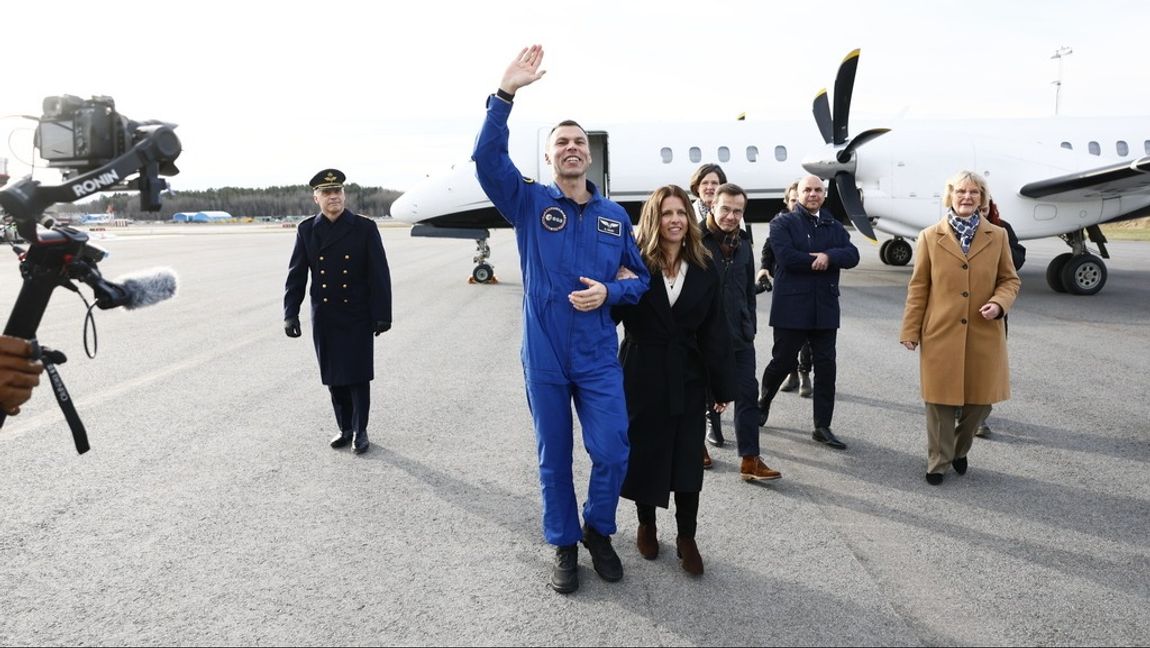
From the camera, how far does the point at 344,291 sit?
16.7 ft

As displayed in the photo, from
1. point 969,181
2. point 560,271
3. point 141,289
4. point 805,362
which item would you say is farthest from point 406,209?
point 141,289

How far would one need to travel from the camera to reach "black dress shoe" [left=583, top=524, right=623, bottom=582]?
324 cm

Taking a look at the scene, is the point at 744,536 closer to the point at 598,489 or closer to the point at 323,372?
the point at 598,489

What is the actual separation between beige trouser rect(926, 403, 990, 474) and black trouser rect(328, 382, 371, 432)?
3.56m

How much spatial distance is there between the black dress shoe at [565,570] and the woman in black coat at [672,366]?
1.27 feet

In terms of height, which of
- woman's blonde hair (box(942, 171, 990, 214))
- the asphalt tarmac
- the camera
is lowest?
the asphalt tarmac

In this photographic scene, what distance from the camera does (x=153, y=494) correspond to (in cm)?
420

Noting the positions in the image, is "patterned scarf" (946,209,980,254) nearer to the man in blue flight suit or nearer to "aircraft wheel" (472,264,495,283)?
the man in blue flight suit

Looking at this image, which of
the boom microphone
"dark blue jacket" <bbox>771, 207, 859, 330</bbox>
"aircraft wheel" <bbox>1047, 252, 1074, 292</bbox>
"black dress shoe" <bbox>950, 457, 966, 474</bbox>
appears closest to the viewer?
the boom microphone


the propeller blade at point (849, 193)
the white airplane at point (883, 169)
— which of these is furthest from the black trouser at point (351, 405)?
the propeller blade at point (849, 193)

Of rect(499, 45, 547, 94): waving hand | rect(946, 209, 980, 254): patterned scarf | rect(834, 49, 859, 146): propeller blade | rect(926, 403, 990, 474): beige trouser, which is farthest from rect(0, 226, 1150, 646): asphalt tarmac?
rect(834, 49, 859, 146): propeller blade

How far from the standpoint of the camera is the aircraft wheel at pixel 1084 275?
41.4 feet

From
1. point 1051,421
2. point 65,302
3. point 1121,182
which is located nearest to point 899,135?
point 1121,182

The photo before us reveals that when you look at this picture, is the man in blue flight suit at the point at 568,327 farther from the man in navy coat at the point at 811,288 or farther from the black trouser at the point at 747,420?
the man in navy coat at the point at 811,288
